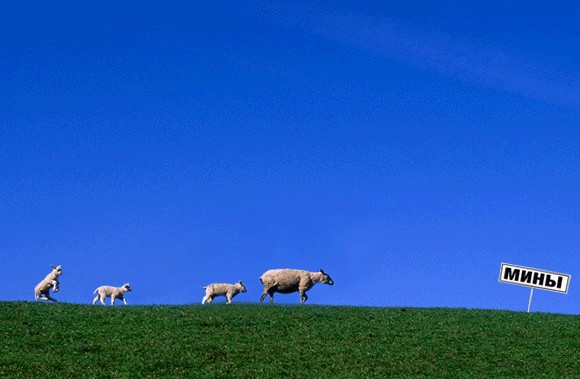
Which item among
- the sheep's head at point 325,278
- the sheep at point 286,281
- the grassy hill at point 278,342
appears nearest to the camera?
the grassy hill at point 278,342

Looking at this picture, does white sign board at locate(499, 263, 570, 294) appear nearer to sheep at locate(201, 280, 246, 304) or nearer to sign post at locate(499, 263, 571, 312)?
sign post at locate(499, 263, 571, 312)

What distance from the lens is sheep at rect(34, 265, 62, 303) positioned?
37344mm

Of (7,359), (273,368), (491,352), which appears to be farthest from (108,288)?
(491,352)

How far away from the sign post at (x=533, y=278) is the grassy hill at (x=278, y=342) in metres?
1.58

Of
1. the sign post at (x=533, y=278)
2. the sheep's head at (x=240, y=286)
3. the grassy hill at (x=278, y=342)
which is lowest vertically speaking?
the grassy hill at (x=278, y=342)

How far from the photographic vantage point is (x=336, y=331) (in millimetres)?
30484

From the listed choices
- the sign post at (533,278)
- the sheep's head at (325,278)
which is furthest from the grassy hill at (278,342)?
the sheep's head at (325,278)

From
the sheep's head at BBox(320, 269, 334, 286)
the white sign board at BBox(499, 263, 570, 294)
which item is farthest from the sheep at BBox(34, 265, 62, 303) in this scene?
the white sign board at BBox(499, 263, 570, 294)

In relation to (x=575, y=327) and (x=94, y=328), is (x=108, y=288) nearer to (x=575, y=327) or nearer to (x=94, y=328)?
(x=94, y=328)

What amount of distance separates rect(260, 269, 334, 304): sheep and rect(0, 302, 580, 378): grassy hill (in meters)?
2.05

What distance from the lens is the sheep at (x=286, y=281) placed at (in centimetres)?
3678

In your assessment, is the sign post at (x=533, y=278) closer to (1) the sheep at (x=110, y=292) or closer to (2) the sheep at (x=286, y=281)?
(2) the sheep at (x=286, y=281)

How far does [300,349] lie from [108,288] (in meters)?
14.4

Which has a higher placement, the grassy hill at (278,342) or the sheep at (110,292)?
the sheep at (110,292)
